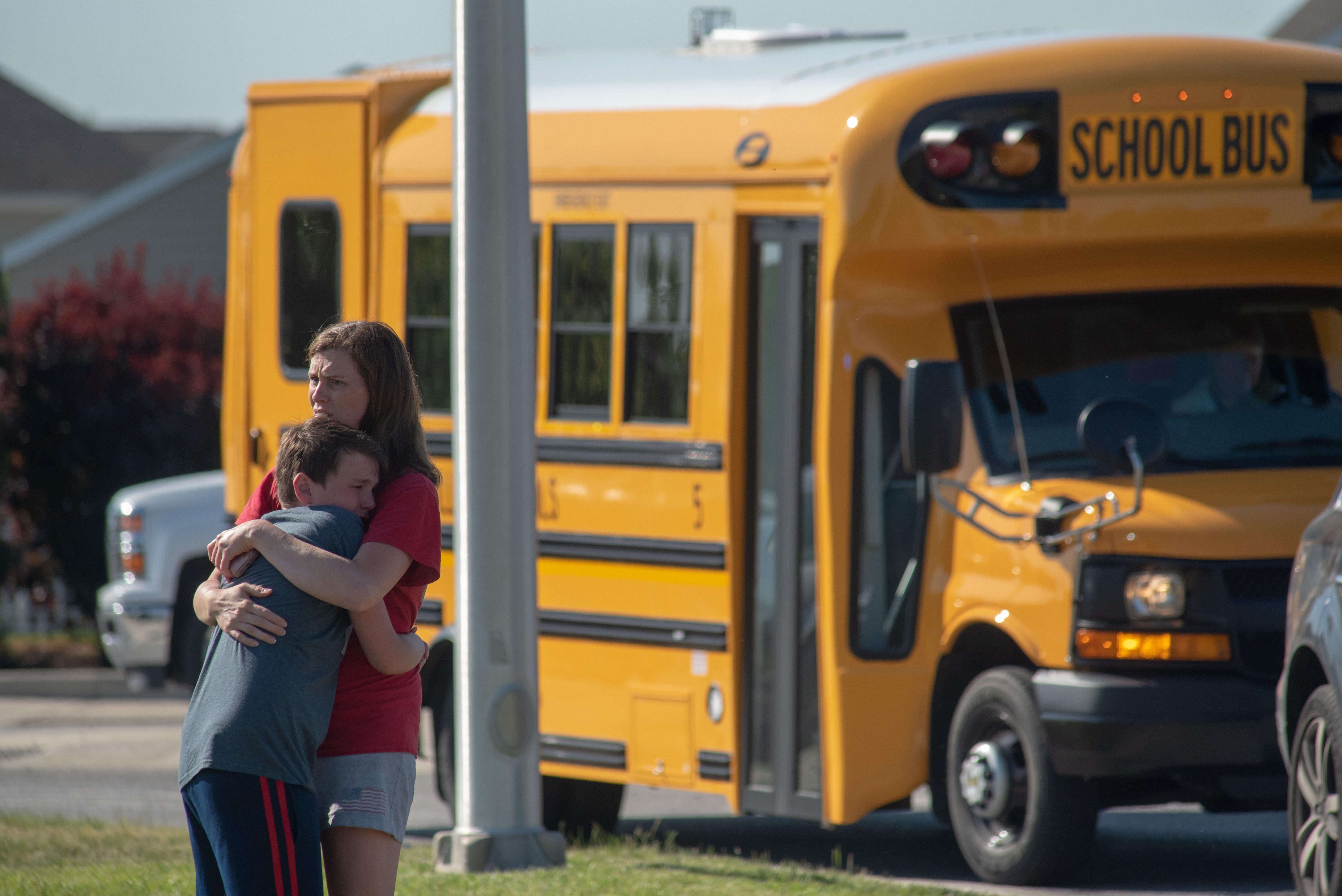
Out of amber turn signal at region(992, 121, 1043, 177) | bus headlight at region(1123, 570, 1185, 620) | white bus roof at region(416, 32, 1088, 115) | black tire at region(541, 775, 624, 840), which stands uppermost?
white bus roof at region(416, 32, 1088, 115)

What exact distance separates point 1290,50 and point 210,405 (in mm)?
12968

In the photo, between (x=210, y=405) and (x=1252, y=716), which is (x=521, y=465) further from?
(x=210, y=405)

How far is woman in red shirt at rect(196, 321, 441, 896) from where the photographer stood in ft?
12.7

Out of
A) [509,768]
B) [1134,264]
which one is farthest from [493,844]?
[1134,264]

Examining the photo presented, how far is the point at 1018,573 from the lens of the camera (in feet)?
22.5

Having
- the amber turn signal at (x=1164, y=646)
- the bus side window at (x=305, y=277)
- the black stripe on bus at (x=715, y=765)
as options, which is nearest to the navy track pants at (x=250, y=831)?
the amber turn signal at (x=1164, y=646)

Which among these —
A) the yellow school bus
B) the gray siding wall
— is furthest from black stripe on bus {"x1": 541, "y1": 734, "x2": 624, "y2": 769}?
the gray siding wall

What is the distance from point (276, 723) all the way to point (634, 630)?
399cm

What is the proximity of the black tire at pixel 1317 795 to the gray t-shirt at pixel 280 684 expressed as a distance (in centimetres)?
303

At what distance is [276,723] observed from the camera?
3.79 meters

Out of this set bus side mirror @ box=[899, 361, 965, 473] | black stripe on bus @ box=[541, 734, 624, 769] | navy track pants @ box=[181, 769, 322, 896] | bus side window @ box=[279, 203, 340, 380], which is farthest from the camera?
bus side window @ box=[279, 203, 340, 380]

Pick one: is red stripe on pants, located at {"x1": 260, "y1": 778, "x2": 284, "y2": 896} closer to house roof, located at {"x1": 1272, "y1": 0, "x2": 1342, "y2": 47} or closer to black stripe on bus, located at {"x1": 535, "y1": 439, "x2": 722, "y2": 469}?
black stripe on bus, located at {"x1": 535, "y1": 439, "x2": 722, "y2": 469}

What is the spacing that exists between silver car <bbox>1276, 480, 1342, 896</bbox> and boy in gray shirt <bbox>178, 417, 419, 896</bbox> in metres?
2.93

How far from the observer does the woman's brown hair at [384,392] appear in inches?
163
